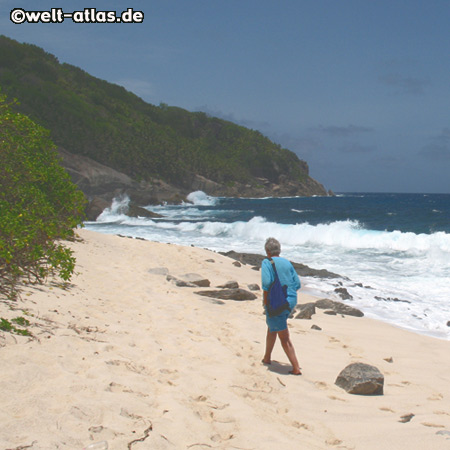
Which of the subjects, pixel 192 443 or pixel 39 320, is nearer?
pixel 192 443

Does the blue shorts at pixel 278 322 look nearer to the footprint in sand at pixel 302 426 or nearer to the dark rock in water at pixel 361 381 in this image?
the dark rock in water at pixel 361 381

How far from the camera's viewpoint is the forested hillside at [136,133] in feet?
250

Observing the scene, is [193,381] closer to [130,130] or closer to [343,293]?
[343,293]

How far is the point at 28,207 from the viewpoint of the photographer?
23.6 ft

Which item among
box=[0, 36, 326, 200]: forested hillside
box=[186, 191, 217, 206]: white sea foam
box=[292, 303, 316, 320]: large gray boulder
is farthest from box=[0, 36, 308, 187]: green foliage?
box=[292, 303, 316, 320]: large gray boulder

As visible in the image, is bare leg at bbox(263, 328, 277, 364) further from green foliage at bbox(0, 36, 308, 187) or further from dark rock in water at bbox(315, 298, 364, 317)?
green foliage at bbox(0, 36, 308, 187)

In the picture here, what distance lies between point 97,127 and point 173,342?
82.4m

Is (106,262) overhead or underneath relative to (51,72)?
underneath

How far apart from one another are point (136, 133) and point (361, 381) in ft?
320

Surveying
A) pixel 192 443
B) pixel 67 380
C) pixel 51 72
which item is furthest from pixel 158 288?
pixel 51 72

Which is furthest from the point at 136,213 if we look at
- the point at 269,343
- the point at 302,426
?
the point at 302,426

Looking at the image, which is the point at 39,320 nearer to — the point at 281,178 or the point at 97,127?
the point at 97,127

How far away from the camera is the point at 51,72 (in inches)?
3501

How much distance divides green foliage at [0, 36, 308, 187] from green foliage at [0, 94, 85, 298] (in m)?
65.3
